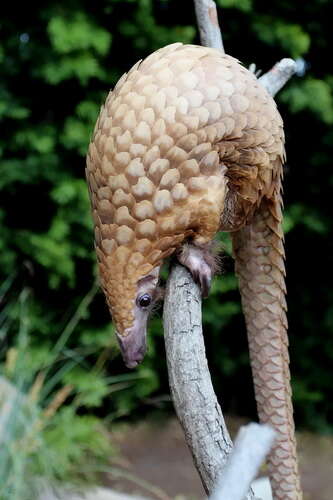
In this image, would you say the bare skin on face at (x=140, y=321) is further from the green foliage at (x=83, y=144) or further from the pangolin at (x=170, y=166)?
the green foliage at (x=83, y=144)

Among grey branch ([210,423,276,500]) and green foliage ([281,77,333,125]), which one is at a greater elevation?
green foliage ([281,77,333,125])

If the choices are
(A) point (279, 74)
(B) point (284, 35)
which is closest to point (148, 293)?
(A) point (279, 74)

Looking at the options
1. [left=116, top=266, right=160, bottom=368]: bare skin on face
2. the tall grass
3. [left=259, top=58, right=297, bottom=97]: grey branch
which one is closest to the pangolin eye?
[left=116, top=266, right=160, bottom=368]: bare skin on face

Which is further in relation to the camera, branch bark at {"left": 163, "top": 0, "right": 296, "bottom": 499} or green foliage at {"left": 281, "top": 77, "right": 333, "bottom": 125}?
green foliage at {"left": 281, "top": 77, "right": 333, "bottom": 125}

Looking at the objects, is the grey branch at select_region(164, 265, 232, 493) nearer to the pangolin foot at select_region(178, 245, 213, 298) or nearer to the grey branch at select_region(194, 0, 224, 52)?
the pangolin foot at select_region(178, 245, 213, 298)

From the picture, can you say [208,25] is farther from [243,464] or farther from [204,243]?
[243,464]

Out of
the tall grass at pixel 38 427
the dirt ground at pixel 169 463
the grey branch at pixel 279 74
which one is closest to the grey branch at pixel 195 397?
the grey branch at pixel 279 74
